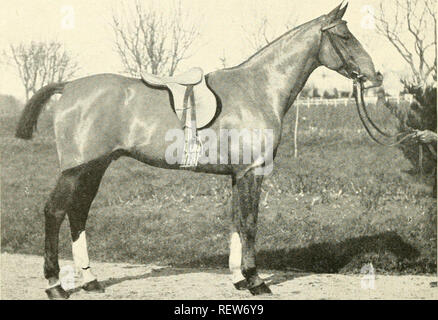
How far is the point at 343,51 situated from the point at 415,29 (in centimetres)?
272

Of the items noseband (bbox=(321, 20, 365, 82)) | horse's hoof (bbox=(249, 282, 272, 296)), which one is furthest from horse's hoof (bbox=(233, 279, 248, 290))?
noseband (bbox=(321, 20, 365, 82))

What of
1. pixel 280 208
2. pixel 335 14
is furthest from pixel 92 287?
pixel 335 14

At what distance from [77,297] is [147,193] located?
3.26 meters

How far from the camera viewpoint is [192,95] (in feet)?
19.2

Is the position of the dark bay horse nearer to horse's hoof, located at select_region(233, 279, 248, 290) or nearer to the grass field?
horse's hoof, located at select_region(233, 279, 248, 290)

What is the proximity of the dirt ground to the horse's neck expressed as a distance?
2.11 meters

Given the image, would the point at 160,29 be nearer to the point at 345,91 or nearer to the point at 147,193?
the point at 147,193

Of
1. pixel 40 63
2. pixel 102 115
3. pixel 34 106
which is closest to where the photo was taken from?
pixel 102 115

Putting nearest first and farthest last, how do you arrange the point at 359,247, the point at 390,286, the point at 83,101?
1. the point at 83,101
2. the point at 390,286
3. the point at 359,247

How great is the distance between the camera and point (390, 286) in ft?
20.7

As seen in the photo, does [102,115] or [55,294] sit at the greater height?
[102,115]

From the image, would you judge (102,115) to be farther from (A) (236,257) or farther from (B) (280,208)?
(B) (280,208)

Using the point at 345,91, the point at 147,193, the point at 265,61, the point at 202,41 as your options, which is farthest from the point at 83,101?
the point at 345,91

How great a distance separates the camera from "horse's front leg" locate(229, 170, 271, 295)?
231 inches
